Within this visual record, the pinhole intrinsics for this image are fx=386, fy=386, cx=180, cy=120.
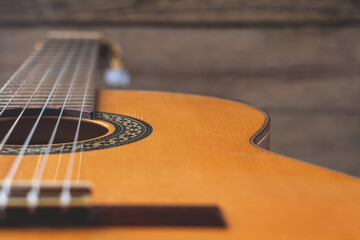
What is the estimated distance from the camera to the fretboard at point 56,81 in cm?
71

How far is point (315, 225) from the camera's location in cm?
32

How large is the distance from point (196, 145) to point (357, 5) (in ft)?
3.41

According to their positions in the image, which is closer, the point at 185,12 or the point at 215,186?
the point at 215,186

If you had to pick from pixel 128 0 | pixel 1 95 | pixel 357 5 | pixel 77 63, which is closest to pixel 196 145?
pixel 1 95

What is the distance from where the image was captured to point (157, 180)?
403 mm

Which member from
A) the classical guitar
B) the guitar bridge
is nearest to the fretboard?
the classical guitar

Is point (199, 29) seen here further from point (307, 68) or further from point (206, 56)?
point (307, 68)

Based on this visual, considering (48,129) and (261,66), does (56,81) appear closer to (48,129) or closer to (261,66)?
(48,129)

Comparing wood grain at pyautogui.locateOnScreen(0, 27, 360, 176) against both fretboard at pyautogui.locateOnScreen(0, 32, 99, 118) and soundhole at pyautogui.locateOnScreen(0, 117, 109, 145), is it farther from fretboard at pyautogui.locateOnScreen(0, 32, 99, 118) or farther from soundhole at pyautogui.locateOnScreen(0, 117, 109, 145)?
soundhole at pyautogui.locateOnScreen(0, 117, 109, 145)

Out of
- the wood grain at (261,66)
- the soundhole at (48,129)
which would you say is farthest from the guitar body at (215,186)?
the wood grain at (261,66)

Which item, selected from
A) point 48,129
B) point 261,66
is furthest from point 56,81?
point 261,66

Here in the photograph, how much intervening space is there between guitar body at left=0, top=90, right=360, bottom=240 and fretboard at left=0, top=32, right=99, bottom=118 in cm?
22

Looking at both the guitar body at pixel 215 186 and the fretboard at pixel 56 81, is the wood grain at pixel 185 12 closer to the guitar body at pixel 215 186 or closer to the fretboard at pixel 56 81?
the fretboard at pixel 56 81

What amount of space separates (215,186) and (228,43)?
990 mm
